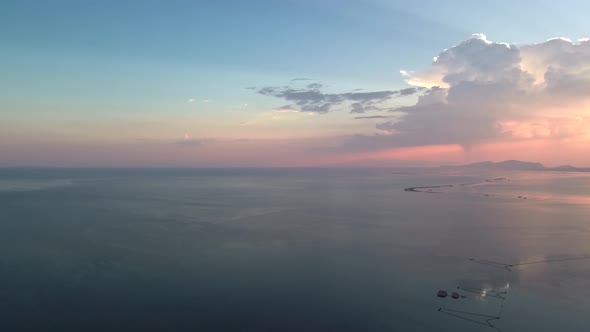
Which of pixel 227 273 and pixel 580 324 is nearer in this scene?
pixel 580 324

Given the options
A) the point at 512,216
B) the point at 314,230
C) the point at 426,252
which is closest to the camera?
the point at 426,252

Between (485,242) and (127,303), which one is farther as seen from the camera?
(485,242)

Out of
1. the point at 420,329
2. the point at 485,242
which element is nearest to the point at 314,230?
the point at 485,242

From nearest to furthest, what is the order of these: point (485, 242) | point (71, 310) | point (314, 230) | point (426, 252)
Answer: point (71, 310) < point (426, 252) < point (485, 242) < point (314, 230)

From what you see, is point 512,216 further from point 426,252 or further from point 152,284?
point 152,284

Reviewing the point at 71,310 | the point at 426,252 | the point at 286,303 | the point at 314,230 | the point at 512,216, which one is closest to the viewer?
the point at 71,310

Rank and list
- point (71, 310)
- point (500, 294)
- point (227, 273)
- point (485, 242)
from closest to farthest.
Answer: point (71, 310)
point (500, 294)
point (227, 273)
point (485, 242)

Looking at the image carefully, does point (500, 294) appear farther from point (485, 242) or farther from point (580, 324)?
point (485, 242)

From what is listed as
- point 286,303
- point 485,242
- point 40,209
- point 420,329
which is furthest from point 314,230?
point 40,209
